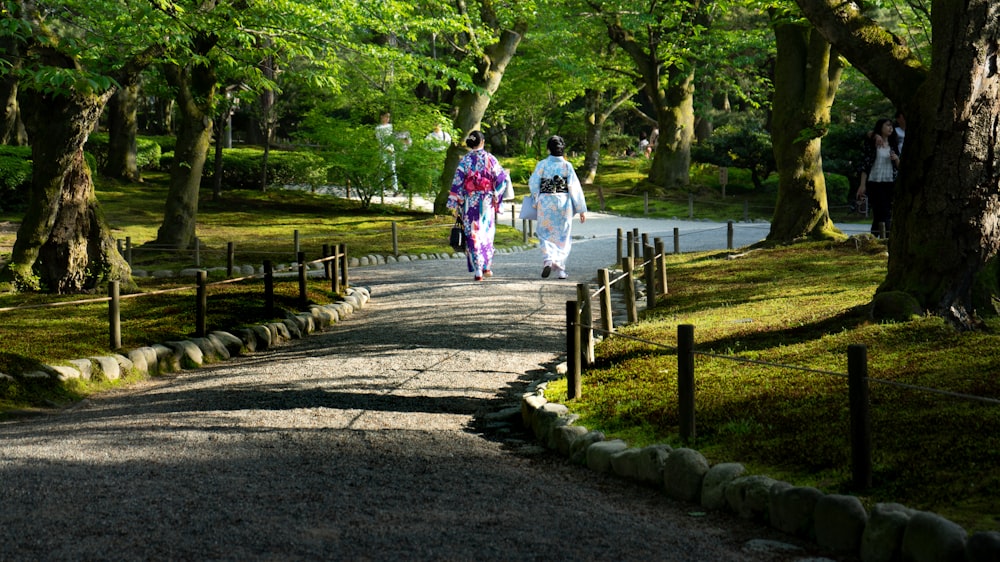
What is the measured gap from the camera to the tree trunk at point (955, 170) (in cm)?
814

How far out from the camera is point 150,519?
483cm

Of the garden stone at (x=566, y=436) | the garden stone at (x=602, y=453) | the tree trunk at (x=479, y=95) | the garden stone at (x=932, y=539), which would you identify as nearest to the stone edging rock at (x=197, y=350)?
the garden stone at (x=566, y=436)

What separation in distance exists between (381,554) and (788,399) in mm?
3471

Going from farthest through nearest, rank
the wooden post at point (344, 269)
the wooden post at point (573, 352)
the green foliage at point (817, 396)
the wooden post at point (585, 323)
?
1. the wooden post at point (344, 269)
2. the wooden post at point (585, 323)
3. the wooden post at point (573, 352)
4. the green foliage at point (817, 396)

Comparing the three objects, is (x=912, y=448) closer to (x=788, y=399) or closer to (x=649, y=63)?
(x=788, y=399)

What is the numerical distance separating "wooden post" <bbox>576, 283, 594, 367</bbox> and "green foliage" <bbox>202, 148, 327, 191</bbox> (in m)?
25.3

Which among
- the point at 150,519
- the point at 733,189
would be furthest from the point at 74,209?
the point at 733,189

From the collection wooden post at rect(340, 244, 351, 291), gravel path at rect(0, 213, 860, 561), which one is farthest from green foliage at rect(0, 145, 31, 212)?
gravel path at rect(0, 213, 860, 561)

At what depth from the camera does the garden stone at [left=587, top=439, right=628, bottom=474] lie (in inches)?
248

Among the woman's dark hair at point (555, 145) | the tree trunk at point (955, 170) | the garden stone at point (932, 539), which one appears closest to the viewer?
the garden stone at point (932, 539)

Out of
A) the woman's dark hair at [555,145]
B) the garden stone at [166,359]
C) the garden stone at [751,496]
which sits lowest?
the garden stone at [166,359]

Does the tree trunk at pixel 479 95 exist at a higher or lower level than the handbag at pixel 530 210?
higher

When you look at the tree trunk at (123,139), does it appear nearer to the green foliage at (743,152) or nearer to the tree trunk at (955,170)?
the green foliage at (743,152)

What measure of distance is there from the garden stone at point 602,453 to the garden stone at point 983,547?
2.50 m
